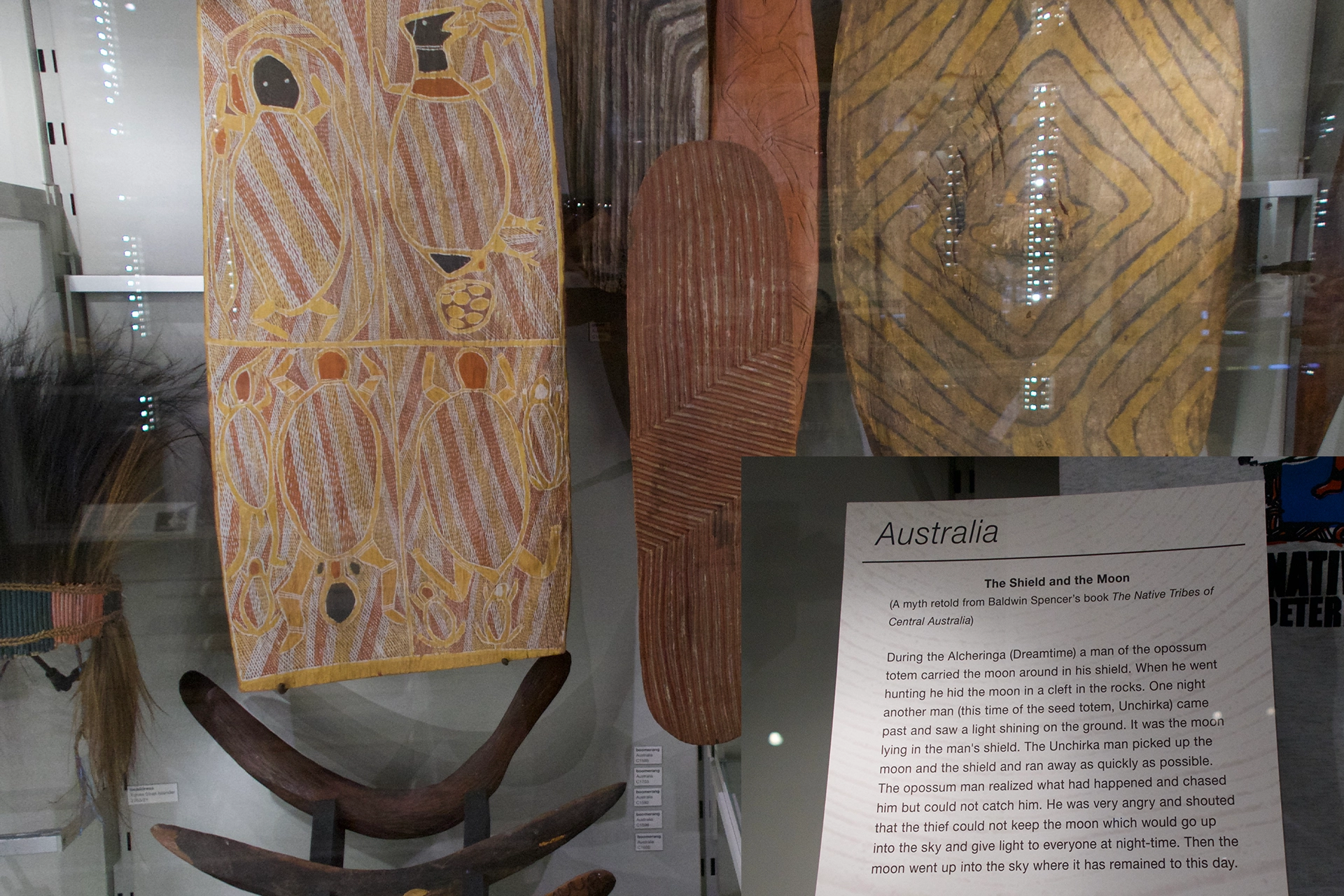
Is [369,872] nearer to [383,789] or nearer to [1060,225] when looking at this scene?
[383,789]

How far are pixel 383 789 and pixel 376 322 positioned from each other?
62cm

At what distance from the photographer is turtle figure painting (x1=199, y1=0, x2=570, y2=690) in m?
0.80

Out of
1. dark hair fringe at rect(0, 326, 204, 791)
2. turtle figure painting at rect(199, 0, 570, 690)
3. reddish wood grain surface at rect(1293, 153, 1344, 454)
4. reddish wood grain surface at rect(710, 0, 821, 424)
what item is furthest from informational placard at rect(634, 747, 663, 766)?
reddish wood grain surface at rect(1293, 153, 1344, 454)

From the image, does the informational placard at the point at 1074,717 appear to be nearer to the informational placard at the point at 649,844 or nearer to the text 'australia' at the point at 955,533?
the text 'australia' at the point at 955,533

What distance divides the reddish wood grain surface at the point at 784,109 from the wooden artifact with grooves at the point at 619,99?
0.02 metres

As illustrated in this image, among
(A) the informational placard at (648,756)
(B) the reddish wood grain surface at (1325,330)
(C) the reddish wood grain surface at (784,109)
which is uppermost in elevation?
(C) the reddish wood grain surface at (784,109)

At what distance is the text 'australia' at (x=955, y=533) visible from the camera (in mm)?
415

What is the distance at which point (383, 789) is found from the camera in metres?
0.99

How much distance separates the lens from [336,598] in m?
0.85

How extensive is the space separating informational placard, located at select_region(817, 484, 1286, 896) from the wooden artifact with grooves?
55 centimetres

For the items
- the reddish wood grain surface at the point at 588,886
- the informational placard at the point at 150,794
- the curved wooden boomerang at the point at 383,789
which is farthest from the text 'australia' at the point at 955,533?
the informational placard at the point at 150,794

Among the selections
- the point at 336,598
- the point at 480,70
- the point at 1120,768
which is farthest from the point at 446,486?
the point at 1120,768

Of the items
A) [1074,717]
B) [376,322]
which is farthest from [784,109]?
[1074,717]

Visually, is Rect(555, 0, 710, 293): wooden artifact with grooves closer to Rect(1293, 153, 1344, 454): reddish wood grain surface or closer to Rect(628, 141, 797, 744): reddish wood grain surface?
Rect(628, 141, 797, 744): reddish wood grain surface
